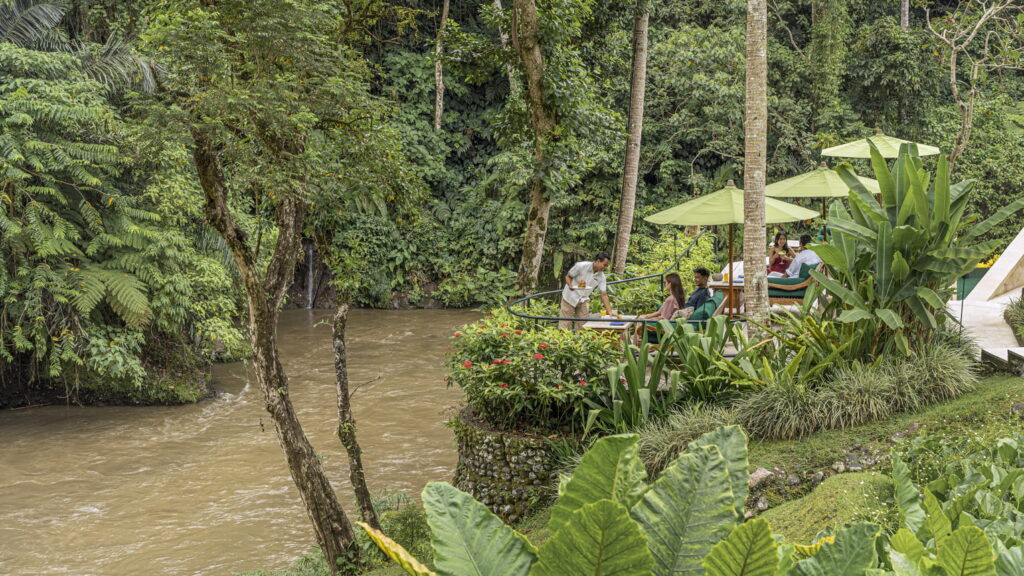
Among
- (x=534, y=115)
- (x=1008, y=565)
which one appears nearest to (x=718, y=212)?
(x=534, y=115)

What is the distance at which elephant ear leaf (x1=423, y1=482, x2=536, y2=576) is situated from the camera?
0.93 m

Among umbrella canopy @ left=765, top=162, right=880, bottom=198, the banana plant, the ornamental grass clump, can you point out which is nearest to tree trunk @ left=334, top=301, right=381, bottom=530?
the ornamental grass clump

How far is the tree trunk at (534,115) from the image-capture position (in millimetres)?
9414

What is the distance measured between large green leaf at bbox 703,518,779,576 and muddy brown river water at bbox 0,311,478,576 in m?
8.30

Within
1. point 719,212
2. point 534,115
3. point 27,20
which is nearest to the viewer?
point 719,212

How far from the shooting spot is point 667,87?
20.1m

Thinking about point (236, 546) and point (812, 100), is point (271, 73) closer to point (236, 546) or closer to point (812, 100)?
point (236, 546)

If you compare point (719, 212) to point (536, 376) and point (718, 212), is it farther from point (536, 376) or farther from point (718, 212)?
point (536, 376)

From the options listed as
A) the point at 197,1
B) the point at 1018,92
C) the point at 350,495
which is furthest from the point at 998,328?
the point at 1018,92

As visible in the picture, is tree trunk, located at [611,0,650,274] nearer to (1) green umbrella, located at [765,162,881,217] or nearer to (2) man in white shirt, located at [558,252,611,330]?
(1) green umbrella, located at [765,162,881,217]

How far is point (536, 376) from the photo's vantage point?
23.9 ft

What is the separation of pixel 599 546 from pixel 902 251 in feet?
21.5

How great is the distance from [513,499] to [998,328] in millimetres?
5502

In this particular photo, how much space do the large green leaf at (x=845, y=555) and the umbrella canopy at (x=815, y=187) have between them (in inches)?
414
